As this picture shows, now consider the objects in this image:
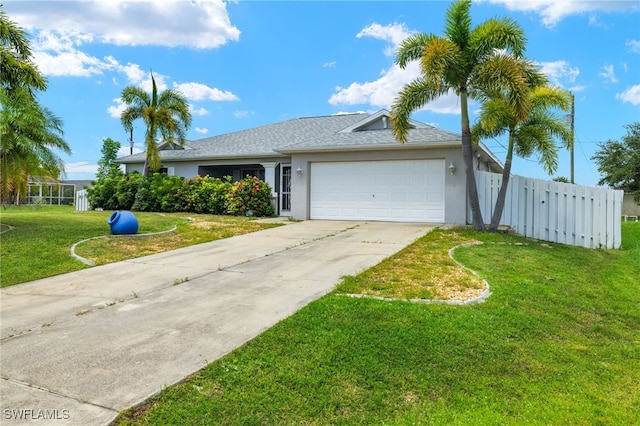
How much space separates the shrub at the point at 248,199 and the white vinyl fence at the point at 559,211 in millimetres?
8554

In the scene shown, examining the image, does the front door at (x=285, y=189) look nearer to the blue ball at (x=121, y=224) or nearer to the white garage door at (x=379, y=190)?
the white garage door at (x=379, y=190)

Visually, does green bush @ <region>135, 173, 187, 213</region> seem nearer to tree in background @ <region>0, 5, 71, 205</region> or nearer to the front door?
the front door

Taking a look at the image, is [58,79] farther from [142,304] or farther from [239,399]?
[239,399]

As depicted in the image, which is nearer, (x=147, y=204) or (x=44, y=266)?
(x=44, y=266)

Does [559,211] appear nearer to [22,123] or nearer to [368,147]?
[368,147]

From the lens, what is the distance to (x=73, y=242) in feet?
31.2

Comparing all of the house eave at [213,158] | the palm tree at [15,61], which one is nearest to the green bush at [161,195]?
A: the house eave at [213,158]

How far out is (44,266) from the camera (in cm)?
755

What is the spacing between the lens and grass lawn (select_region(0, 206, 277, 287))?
7.49m

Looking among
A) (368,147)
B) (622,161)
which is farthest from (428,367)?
(622,161)

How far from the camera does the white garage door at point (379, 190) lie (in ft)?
45.6

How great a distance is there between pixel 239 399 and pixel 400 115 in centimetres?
1005

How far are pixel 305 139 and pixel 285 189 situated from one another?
7.93ft

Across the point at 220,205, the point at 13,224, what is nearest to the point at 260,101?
the point at 220,205
